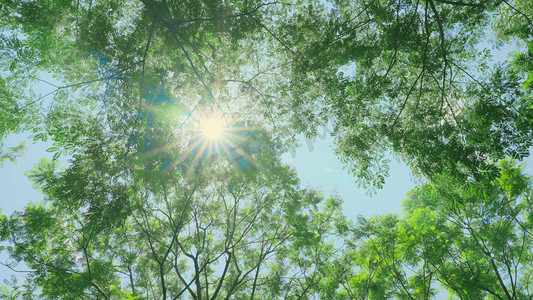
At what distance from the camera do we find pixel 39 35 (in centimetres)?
556

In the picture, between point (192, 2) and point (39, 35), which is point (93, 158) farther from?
point (192, 2)

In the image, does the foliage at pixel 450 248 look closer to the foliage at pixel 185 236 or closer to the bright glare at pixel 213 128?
the foliage at pixel 185 236

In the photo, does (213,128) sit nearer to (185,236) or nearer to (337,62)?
(337,62)

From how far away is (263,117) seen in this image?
8586 millimetres

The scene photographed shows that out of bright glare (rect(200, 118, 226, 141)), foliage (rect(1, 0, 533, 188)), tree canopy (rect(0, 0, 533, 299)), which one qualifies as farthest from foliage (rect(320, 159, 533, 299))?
bright glare (rect(200, 118, 226, 141))

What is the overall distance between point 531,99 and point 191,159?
7.95 metres

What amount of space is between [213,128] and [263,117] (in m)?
1.74

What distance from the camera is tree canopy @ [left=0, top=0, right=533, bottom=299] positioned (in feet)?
17.6

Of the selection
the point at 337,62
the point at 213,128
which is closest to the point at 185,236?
the point at 213,128

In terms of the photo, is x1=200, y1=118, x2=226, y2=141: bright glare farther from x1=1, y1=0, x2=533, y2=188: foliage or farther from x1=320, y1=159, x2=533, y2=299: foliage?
x1=320, y1=159, x2=533, y2=299: foliage

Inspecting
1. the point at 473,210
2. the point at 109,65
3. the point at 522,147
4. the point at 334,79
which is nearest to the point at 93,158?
the point at 109,65

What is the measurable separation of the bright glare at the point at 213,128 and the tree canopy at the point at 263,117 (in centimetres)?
16

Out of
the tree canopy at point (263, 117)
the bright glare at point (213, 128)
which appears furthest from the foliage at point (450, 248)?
the bright glare at point (213, 128)

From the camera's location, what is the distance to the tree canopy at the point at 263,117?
5.36m
